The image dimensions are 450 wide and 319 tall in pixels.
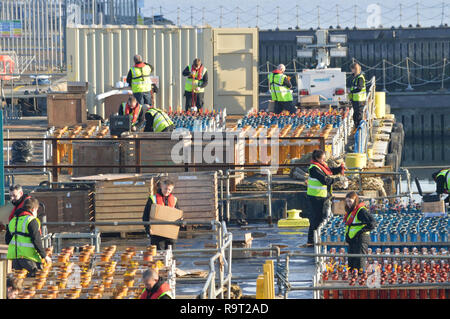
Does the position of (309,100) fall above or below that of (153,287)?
above

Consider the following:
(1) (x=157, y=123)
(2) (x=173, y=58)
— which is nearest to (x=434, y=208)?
(1) (x=157, y=123)

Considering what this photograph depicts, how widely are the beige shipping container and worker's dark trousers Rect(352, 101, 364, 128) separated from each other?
367 cm

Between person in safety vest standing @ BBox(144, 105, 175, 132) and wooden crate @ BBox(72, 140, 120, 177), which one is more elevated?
person in safety vest standing @ BBox(144, 105, 175, 132)

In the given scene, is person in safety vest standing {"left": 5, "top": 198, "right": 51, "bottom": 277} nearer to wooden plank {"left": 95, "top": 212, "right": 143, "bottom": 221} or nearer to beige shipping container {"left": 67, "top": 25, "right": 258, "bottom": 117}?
wooden plank {"left": 95, "top": 212, "right": 143, "bottom": 221}

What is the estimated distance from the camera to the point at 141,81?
27.4 metres

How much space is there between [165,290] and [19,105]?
79.4ft

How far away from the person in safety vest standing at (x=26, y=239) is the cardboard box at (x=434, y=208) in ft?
24.9

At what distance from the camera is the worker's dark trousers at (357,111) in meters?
30.3

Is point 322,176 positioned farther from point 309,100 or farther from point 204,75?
point 309,100

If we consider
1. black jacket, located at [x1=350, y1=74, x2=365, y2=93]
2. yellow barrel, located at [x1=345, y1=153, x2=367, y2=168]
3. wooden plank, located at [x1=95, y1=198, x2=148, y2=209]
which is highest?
black jacket, located at [x1=350, y1=74, x2=365, y2=93]

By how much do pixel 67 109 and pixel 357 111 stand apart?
301 inches

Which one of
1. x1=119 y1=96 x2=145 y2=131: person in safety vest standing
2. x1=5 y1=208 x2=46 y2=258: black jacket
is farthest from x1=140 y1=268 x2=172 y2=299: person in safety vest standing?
x1=119 y1=96 x2=145 y2=131: person in safety vest standing

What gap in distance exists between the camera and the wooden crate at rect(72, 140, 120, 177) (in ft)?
73.9
